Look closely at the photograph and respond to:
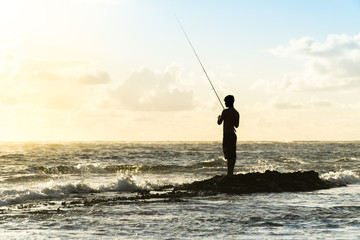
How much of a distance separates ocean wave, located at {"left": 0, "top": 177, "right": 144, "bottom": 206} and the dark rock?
2075 mm

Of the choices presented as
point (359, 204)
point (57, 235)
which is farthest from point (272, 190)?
point (57, 235)

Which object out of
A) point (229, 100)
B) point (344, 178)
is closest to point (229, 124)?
point (229, 100)

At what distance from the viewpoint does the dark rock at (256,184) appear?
40.7 feet

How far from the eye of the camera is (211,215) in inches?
334

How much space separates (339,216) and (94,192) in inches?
281

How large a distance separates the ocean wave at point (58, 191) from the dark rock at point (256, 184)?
2075 mm

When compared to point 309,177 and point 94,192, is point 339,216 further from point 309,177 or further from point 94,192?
point 94,192

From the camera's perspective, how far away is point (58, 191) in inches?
504

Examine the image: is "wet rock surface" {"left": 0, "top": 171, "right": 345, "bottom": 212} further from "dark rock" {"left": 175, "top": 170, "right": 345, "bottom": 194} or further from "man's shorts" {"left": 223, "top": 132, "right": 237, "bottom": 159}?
"man's shorts" {"left": 223, "top": 132, "right": 237, "bottom": 159}

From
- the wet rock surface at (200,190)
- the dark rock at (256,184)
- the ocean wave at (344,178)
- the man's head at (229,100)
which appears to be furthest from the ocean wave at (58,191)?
the ocean wave at (344,178)

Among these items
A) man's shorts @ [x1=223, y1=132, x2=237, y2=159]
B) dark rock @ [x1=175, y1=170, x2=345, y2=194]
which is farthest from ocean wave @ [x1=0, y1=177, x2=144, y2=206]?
man's shorts @ [x1=223, y1=132, x2=237, y2=159]

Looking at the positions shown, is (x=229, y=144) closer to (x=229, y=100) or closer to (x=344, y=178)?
(x=229, y=100)

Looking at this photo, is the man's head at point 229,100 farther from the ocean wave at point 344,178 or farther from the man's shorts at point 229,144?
the ocean wave at point 344,178

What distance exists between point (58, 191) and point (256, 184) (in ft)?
17.0
